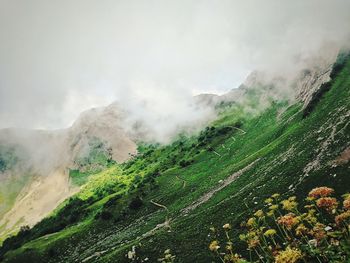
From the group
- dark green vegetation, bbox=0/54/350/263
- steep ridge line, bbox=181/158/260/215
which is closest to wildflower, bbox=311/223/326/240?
dark green vegetation, bbox=0/54/350/263

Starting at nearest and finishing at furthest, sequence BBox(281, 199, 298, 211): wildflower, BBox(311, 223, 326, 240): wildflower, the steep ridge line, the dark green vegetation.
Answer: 1. BBox(311, 223, 326, 240): wildflower
2. BBox(281, 199, 298, 211): wildflower
3. the dark green vegetation
4. the steep ridge line

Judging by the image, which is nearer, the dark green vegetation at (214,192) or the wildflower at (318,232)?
the wildflower at (318,232)

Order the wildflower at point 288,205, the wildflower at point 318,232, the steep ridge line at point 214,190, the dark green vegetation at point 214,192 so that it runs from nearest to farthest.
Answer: the wildflower at point 318,232, the wildflower at point 288,205, the dark green vegetation at point 214,192, the steep ridge line at point 214,190

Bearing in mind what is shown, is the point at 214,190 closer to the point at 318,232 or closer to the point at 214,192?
the point at 214,192

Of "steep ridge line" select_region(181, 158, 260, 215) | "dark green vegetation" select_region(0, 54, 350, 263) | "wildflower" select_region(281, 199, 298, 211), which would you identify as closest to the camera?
"wildflower" select_region(281, 199, 298, 211)

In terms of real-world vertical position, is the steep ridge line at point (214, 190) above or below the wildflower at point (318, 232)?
above

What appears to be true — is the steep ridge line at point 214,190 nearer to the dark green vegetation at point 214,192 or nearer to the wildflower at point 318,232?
the dark green vegetation at point 214,192

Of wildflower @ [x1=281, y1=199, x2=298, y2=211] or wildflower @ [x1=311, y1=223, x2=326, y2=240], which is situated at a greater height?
wildflower @ [x1=281, y1=199, x2=298, y2=211]

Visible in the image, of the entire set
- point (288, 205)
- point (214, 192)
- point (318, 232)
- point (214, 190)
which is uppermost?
point (214, 190)

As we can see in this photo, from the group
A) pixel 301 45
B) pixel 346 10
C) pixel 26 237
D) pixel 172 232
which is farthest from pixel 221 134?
pixel 172 232

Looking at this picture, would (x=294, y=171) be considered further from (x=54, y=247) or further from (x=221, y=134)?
(x=221, y=134)

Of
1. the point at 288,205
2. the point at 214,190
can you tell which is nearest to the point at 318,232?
the point at 288,205

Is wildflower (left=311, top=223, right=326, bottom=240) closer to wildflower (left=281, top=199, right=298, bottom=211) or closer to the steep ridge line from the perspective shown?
wildflower (left=281, top=199, right=298, bottom=211)

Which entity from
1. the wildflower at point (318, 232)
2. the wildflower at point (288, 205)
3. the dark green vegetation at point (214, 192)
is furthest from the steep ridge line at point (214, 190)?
the wildflower at point (318, 232)
